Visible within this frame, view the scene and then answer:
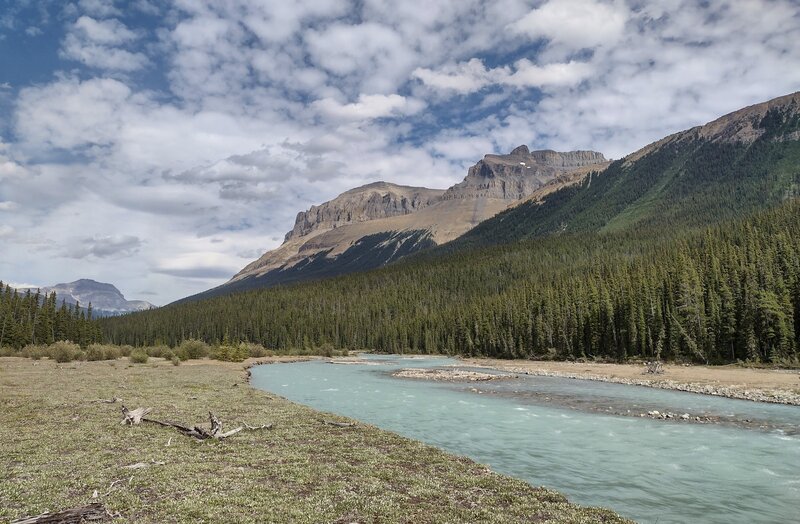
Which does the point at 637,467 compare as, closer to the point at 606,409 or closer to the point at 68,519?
the point at 606,409

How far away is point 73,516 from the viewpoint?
1234 centimetres

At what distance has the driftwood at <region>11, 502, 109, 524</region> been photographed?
459 inches

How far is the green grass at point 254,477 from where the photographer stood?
14414mm

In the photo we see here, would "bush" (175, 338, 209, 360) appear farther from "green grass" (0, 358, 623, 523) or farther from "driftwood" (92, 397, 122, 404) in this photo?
"green grass" (0, 358, 623, 523)

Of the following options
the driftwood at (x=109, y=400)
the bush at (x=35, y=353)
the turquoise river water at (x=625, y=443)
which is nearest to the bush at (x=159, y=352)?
the bush at (x=35, y=353)

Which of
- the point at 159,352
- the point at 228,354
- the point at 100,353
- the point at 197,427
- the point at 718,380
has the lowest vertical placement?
the point at 228,354

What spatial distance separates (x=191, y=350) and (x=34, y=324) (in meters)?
54.8

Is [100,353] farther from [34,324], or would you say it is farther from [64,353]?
[34,324]

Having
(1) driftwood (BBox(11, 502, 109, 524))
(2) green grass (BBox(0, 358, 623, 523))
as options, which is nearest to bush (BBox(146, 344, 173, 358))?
(2) green grass (BBox(0, 358, 623, 523))

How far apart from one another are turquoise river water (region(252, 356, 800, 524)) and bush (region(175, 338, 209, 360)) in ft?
254

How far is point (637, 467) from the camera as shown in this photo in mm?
22969

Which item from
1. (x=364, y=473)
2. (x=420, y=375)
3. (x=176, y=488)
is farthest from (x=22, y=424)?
(x=420, y=375)

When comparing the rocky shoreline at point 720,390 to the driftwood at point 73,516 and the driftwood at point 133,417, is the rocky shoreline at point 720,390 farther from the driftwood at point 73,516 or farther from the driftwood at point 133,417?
the driftwood at point 73,516

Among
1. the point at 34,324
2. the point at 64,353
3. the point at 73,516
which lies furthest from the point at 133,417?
the point at 34,324
